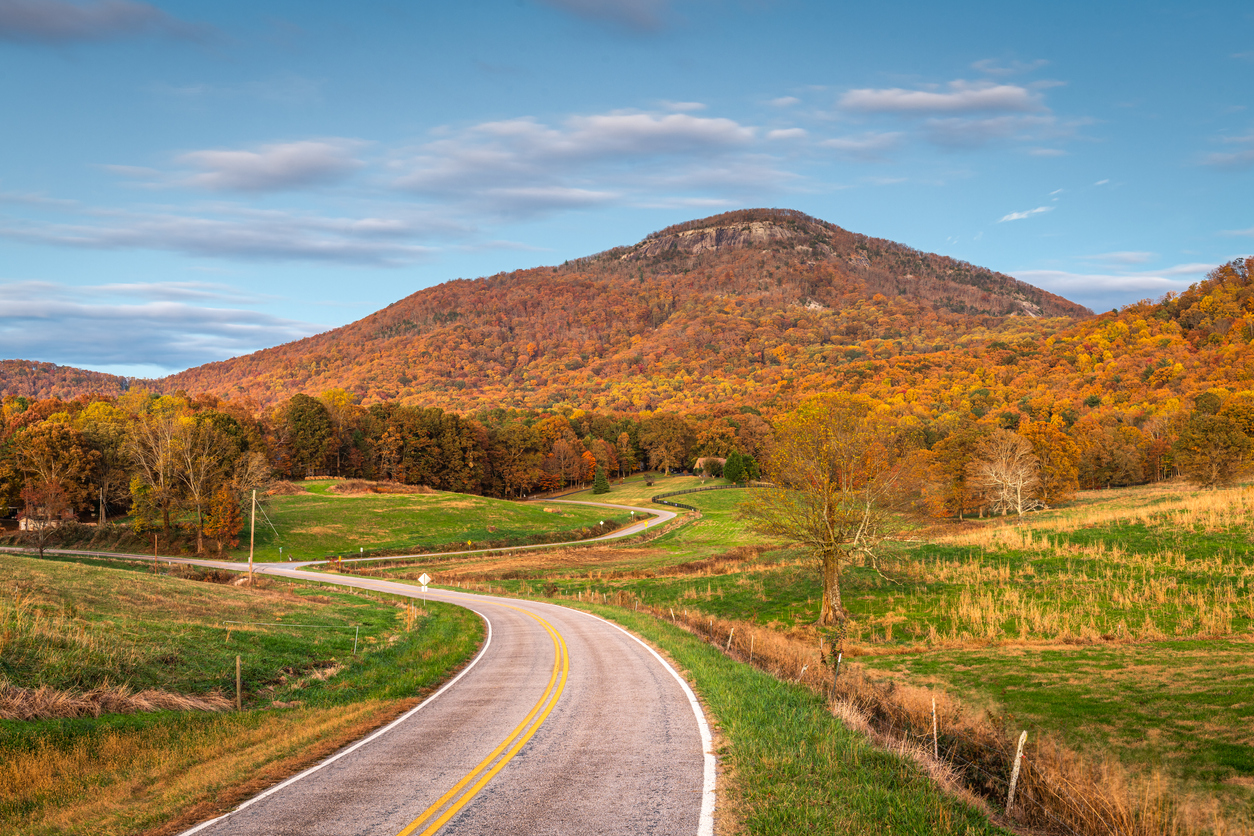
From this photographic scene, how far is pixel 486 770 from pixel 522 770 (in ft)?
1.66

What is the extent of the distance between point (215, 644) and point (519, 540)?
5765 cm

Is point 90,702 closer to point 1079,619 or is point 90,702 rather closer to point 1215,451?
point 1079,619

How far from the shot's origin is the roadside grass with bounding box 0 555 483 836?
28.9 ft

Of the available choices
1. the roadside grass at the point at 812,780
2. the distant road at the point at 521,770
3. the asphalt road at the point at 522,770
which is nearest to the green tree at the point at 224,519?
the distant road at the point at 521,770

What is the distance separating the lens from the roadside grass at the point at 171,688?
8.82m

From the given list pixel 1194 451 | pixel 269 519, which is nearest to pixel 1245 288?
pixel 1194 451

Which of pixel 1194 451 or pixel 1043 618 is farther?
pixel 1194 451

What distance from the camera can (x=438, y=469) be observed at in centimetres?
11781

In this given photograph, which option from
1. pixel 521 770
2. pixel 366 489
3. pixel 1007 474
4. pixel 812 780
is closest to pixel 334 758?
pixel 521 770

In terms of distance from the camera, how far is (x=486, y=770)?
31.2 feet

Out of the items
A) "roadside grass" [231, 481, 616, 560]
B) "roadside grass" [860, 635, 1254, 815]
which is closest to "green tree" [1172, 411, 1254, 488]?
"roadside grass" [860, 635, 1254, 815]

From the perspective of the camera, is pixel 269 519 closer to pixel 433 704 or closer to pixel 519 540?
pixel 519 540

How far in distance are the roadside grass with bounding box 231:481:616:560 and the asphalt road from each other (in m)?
57.2

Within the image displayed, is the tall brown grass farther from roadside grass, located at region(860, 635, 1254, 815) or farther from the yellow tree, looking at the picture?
the yellow tree
